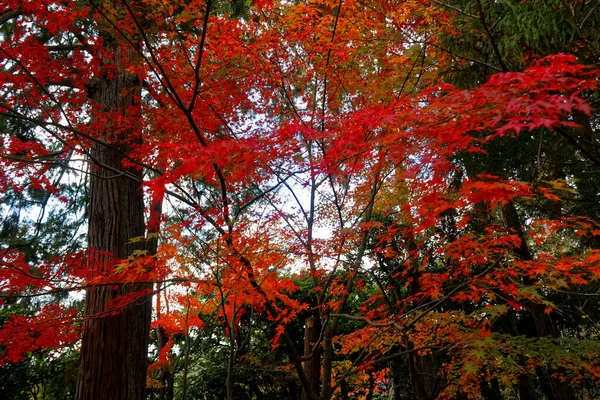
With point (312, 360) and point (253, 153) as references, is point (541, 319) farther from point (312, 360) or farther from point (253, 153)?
point (253, 153)

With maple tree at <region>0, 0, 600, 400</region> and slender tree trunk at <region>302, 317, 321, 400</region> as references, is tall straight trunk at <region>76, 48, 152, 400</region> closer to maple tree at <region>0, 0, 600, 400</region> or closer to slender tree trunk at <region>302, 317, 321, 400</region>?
maple tree at <region>0, 0, 600, 400</region>

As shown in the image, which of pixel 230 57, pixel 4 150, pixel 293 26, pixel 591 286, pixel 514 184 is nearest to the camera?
pixel 514 184

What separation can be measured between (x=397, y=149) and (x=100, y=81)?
14.6ft

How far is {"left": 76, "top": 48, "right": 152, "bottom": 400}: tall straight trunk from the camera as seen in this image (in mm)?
3912

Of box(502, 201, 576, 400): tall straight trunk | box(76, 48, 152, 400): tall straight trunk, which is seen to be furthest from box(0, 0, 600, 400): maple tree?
box(502, 201, 576, 400): tall straight trunk

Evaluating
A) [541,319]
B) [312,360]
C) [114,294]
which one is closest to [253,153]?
[114,294]

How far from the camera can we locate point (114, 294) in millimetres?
4172

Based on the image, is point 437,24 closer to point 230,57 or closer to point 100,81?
point 230,57

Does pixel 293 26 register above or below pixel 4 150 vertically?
above

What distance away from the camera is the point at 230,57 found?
14.5ft

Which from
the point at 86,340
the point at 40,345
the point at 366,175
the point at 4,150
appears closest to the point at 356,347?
the point at 366,175

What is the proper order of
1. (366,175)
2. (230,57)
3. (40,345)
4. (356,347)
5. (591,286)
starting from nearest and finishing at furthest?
(40,345) → (230,57) → (366,175) → (356,347) → (591,286)

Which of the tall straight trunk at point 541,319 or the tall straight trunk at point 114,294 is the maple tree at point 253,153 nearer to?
the tall straight trunk at point 114,294

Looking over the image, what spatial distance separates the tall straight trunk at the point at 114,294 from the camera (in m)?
3.91
